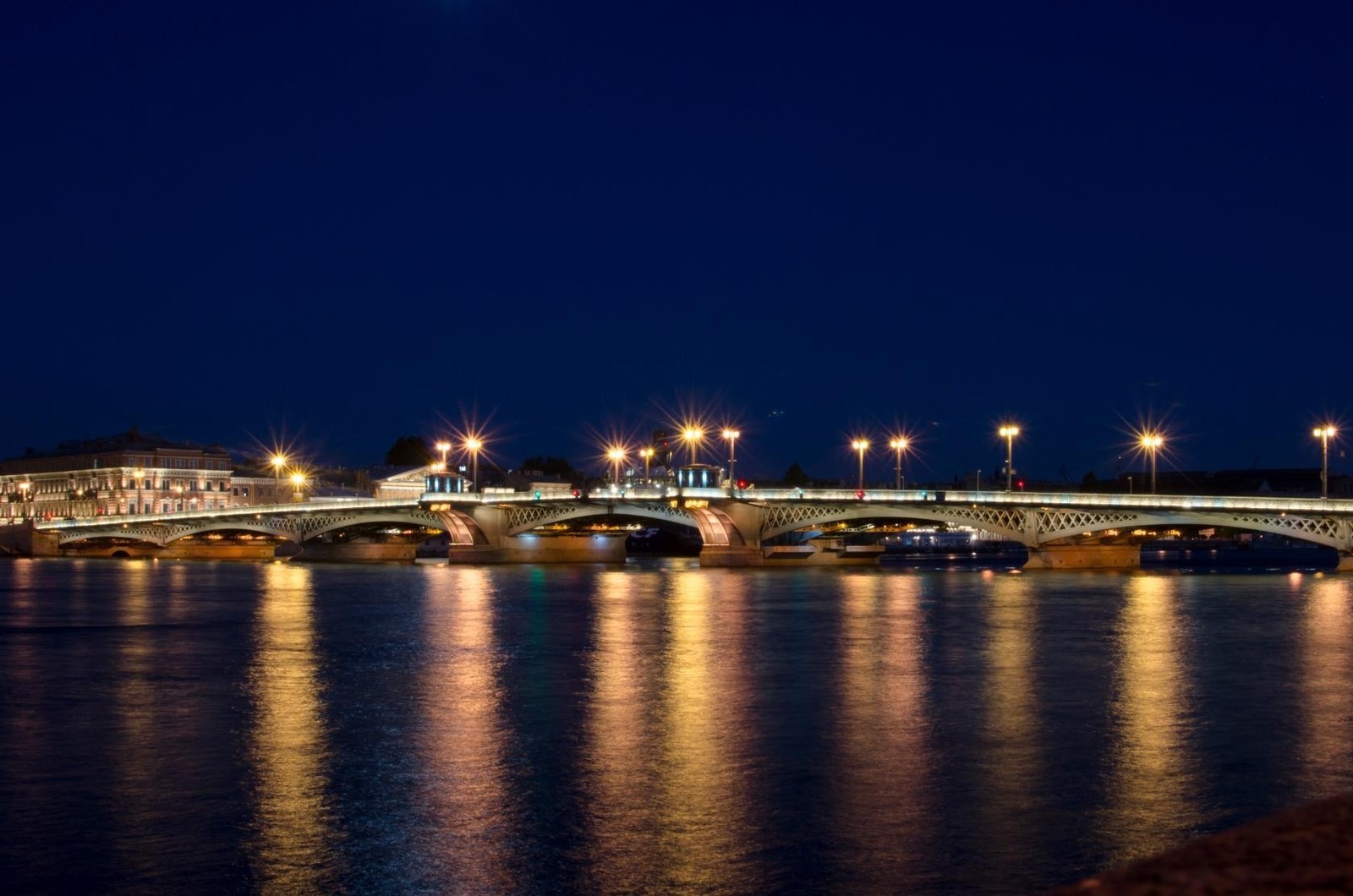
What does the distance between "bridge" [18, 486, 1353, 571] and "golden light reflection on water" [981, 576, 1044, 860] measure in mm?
41937

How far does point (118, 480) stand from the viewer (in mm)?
146875

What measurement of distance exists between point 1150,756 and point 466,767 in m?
8.81

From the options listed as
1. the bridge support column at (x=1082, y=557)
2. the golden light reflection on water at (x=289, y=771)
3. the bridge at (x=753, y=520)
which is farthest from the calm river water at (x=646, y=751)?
the bridge support column at (x=1082, y=557)

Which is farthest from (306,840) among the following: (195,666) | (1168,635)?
(1168,635)

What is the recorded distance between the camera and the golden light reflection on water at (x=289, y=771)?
12953mm

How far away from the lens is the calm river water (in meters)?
13.2

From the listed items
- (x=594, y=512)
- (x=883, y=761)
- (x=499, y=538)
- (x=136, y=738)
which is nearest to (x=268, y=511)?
(x=499, y=538)

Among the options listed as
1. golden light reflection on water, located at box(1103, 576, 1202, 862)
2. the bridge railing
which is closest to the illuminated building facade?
the bridge railing

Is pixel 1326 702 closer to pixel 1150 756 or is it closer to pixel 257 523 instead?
pixel 1150 756

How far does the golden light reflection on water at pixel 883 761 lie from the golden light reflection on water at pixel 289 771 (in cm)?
487

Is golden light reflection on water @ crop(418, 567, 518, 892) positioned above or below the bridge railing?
below

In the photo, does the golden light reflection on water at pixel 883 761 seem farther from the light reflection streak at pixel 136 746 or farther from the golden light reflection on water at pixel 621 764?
the light reflection streak at pixel 136 746

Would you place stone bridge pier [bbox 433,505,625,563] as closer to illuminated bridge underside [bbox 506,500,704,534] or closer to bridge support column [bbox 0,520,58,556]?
illuminated bridge underside [bbox 506,500,704,534]

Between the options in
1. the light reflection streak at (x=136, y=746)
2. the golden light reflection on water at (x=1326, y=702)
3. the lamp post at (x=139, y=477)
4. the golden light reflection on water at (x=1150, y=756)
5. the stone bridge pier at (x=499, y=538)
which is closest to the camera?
the light reflection streak at (x=136, y=746)
